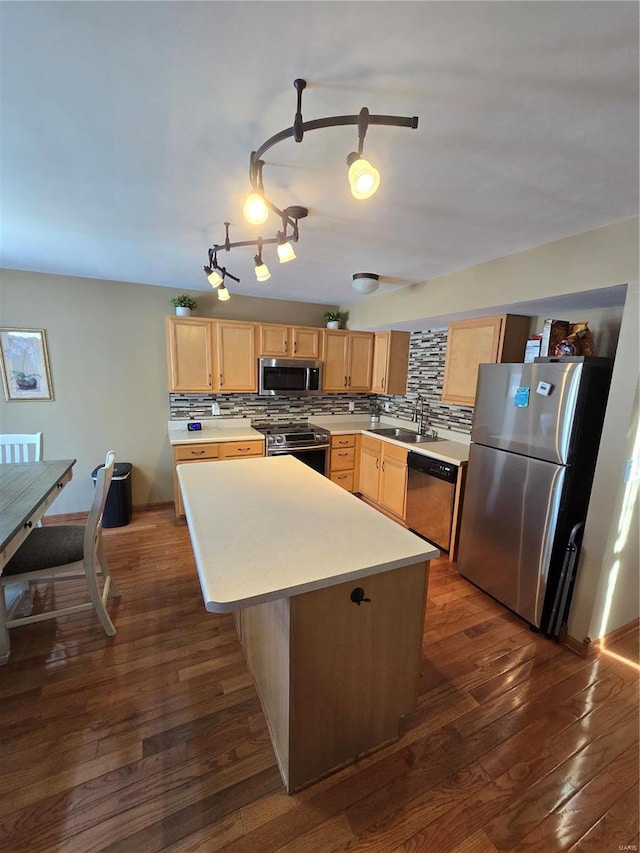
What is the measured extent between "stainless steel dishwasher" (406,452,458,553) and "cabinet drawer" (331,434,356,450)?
0.91 m

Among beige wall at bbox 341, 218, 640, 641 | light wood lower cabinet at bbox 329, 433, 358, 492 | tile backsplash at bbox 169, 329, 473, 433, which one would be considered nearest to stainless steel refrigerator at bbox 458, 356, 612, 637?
beige wall at bbox 341, 218, 640, 641

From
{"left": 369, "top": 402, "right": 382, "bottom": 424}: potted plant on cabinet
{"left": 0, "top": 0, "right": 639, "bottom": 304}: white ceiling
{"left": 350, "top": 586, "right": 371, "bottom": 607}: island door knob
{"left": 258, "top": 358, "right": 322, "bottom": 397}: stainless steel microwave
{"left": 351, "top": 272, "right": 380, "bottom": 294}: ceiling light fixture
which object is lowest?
{"left": 350, "top": 586, "right": 371, "bottom": 607}: island door knob

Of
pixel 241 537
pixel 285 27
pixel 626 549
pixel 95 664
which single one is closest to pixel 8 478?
pixel 95 664

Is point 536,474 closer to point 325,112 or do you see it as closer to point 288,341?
point 325,112

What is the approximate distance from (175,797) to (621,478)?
246cm

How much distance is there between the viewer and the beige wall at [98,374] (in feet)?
10.6

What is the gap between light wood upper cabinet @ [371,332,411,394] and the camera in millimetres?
4012

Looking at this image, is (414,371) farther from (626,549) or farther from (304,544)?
(304,544)

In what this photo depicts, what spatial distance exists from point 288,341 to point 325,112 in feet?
9.13

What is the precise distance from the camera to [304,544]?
1.28 metres

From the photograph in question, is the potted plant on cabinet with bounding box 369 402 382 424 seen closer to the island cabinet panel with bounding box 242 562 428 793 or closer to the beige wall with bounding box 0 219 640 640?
the beige wall with bounding box 0 219 640 640

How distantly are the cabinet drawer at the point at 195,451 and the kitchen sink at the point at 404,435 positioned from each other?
178cm

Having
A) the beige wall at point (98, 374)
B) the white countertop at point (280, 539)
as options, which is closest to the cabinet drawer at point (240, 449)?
the beige wall at point (98, 374)

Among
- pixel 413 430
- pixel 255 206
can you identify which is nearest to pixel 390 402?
pixel 413 430
